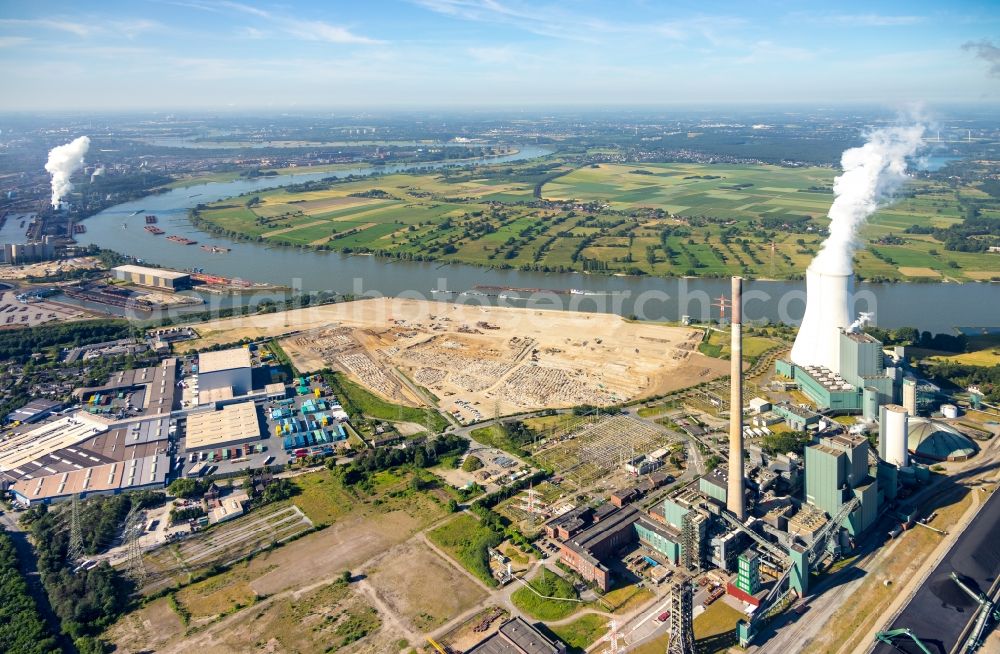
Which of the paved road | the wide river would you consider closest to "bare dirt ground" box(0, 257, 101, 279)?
the wide river

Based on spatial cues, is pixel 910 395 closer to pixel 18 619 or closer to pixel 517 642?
pixel 517 642

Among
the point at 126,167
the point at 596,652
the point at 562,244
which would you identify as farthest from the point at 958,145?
the point at 126,167

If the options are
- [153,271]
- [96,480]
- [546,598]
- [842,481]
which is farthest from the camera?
[153,271]

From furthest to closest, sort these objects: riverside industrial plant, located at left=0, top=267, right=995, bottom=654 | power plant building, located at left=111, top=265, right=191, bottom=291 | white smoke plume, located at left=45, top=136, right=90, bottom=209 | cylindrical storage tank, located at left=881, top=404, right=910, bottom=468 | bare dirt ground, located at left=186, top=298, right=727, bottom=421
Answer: white smoke plume, located at left=45, top=136, right=90, bottom=209
power plant building, located at left=111, top=265, right=191, bottom=291
bare dirt ground, located at left=186, top=298, right=727, bottom=421
cylindrical storage tank, located at left=881, top=404, right=910, bottom=468
riverside industrial plant, located at left=0, top=267, right=995, bottom=654

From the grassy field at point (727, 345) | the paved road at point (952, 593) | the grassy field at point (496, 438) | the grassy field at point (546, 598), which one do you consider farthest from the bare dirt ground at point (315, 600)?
the grassy field at point (727, 345)

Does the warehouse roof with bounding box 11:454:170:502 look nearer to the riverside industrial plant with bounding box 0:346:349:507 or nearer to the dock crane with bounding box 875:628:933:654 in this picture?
the riverside industrial plant with bounding box 0:346:349:507

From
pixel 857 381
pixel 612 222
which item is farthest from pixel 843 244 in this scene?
pixel 612 222

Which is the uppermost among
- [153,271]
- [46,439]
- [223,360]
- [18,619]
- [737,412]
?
[153,271]
